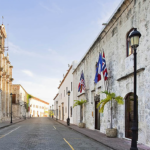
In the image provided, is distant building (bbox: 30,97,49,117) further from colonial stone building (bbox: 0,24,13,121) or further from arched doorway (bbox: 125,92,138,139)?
arched doorway (bbox: 125,92,138,139)

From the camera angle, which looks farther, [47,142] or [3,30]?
[3,30]

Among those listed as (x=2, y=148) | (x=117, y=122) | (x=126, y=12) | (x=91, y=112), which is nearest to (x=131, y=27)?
(x=126, y=12)

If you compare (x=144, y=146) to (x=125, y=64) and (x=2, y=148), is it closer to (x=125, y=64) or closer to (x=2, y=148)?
(x=125, y=64)

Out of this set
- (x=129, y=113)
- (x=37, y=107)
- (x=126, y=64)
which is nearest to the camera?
(x=129, y=113)

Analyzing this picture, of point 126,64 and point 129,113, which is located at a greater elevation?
point 126,64

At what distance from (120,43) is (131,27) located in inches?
70.0

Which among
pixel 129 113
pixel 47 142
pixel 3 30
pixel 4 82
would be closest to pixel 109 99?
pixel 129 113

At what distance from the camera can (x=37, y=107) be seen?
105562mm

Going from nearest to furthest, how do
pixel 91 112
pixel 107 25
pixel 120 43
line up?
pixel 120 43 → pixel 107 25 → pixel 91 112

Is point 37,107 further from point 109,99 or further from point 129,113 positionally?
point 129,113

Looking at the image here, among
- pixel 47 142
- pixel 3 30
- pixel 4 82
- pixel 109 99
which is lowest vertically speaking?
pixel 47 142

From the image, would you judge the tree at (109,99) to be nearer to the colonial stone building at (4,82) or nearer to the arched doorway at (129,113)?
the arched doorway at (129,113)

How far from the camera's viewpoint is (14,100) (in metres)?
57.4

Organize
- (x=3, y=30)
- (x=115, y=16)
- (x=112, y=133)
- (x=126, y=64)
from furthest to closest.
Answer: (x=3, y=30) < (x=115, y=16) < (x=112, y=133) < (x=126, y=64)
